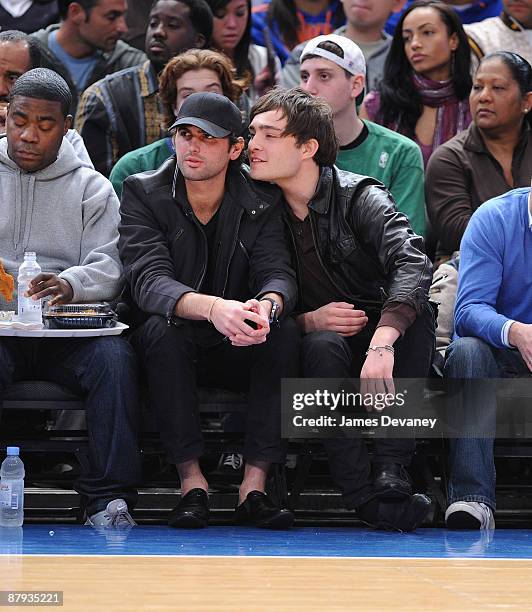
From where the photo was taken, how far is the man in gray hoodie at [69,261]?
14.4ft

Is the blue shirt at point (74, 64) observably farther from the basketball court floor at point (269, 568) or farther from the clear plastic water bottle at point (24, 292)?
the basketball court floor at point (269, 568)

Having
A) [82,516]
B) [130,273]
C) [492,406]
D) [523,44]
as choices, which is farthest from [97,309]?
[523,44]

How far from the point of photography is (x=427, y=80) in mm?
6195

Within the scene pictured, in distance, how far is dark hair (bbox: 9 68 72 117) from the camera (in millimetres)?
4723

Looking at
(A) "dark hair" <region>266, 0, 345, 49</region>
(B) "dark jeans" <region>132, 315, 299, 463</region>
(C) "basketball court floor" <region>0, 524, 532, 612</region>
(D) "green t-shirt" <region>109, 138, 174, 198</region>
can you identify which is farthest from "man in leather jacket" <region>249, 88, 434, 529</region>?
(A) "dark hair" <region>266, 0, 345, 49</region>

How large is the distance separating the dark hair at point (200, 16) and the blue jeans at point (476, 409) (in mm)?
2302

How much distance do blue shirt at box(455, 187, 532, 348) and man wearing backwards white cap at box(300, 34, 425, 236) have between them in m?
0.72

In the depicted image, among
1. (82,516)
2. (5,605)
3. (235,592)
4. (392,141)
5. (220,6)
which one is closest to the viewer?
(5,605)

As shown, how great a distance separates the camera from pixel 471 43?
6.46m

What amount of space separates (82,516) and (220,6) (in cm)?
305

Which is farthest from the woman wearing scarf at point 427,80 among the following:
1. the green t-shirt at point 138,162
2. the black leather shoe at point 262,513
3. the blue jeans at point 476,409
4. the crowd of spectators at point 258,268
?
the black leather shoe at point 262,513

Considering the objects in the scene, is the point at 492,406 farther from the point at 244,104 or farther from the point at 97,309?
the point at 244,104

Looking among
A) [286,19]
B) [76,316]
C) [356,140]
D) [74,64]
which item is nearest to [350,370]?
[76,316]

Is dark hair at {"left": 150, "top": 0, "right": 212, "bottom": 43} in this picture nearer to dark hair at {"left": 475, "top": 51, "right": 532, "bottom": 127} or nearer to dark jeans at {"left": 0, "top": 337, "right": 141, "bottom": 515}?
dark hair at {"left": 475, "top": 51, "right": 532, "bottom": 127}
